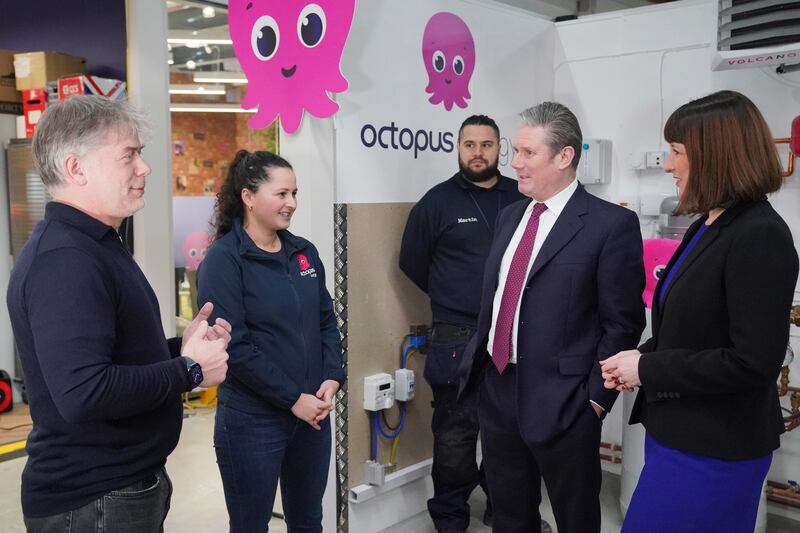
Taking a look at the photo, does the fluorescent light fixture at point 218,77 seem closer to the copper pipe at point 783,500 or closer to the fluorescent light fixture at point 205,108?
the fluorescent light fixture at point 205,108

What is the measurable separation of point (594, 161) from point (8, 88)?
12.9 ft

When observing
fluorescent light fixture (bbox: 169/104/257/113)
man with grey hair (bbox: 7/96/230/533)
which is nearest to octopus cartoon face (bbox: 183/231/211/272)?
fluorescent light fixture (bbox: 169/104/257/113)

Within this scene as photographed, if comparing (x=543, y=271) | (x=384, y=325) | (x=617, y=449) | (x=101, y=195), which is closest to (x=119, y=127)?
(x=101, y=195)

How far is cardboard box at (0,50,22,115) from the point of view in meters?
4.96

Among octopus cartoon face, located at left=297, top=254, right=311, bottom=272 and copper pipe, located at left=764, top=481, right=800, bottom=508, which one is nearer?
octopus cartoon face, located at left=297, top=254, right=311, bottom=272

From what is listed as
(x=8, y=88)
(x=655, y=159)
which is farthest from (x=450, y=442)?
(x=8, y=88)

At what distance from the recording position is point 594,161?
418 centimetres

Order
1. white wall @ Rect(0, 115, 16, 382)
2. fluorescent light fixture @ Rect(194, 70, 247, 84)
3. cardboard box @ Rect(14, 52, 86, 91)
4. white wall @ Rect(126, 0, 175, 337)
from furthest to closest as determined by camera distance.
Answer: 1. fluorescent light fixture @ Rect(194, 70, 247, 84)
2. white wall @ Rect(0, 115, 16, 382)
3. cardboard box @ Rect(14, 52, 86, 91)
4. white wall @ Rect(126, 0, 175, 337)

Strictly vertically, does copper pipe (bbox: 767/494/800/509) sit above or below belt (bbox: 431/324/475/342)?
below

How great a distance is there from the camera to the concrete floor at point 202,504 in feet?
11.6

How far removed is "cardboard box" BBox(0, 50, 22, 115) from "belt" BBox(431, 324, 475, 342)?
3620mm

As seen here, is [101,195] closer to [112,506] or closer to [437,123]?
[112,506]

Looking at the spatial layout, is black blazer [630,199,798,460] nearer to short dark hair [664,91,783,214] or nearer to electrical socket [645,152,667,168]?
short dark hair [664,91,783,214]

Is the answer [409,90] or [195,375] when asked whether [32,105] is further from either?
[195,375]
